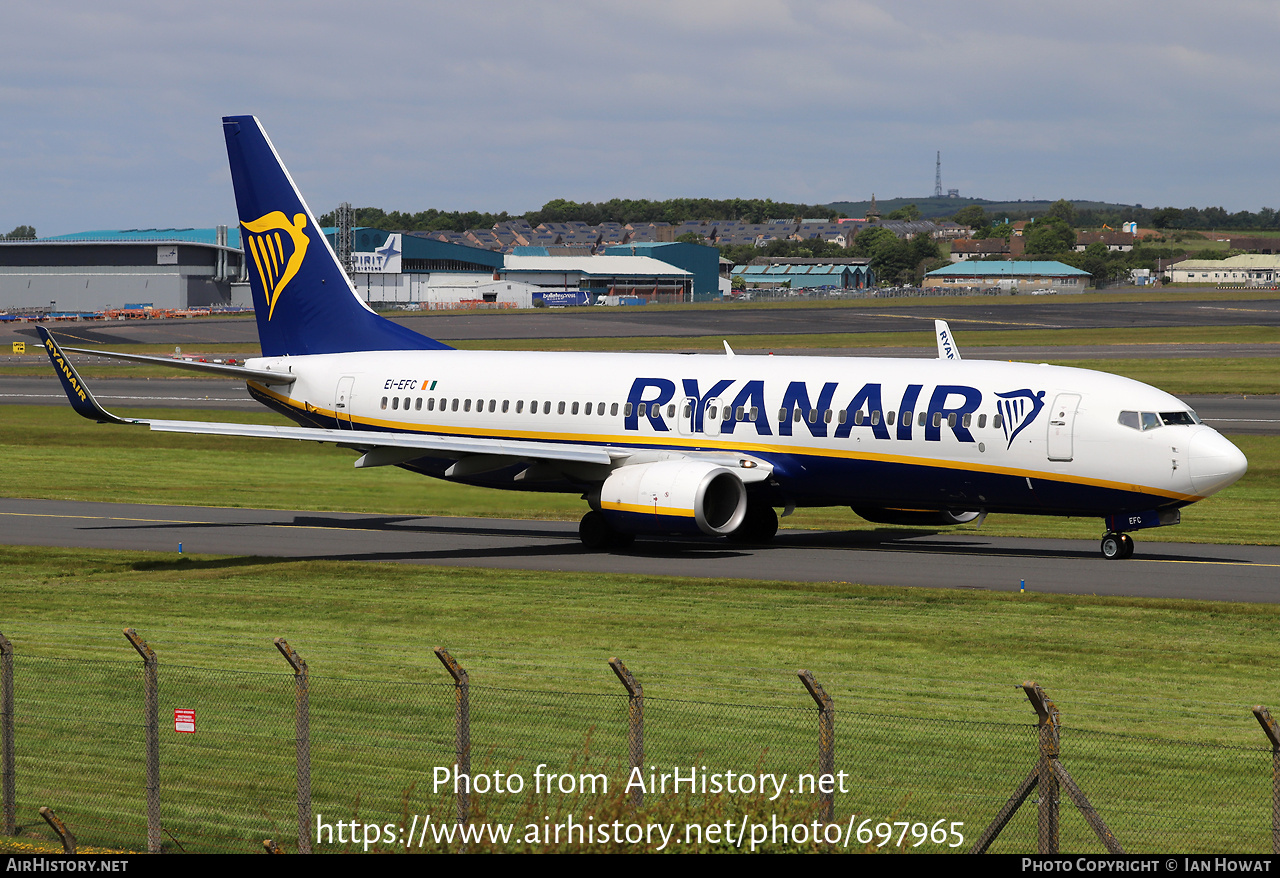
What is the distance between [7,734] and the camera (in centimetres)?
1482

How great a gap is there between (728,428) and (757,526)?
2811 mm

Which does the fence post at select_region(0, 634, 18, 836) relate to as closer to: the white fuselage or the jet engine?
the jet engine

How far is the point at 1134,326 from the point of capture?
131000 millimetres

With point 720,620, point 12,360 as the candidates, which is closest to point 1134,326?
point 12,360

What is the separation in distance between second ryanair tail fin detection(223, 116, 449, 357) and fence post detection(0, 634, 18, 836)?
29.7m

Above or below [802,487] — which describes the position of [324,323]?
above

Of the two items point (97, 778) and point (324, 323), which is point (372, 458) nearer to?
point (324, 323)

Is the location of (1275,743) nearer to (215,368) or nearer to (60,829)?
(60,829)

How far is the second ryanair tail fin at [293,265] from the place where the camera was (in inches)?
1747

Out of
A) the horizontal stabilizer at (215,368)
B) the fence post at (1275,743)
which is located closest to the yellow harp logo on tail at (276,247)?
the horizontal stabilizer at (215,368)

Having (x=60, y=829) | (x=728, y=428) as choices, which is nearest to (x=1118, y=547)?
(x=728, y=428)

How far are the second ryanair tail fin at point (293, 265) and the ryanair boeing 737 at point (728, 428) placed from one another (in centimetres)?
6

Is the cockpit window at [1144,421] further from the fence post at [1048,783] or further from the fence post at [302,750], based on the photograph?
the fence post at [302,750]

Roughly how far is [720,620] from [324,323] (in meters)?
21.6
